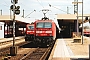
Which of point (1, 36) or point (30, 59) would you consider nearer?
point (30, 59)

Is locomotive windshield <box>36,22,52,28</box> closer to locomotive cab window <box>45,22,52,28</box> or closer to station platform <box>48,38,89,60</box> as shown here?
locomotive cab window <box>45,22,52,28</box>

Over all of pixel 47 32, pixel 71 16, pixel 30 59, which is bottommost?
pixel 30 59

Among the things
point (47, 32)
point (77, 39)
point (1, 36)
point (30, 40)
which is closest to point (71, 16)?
point (30, 40)

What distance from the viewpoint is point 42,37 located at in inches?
922

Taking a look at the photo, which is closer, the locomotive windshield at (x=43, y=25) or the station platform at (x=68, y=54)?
the station platform at (x=68, y=54)

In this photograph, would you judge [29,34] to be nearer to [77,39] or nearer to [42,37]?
[77,39]

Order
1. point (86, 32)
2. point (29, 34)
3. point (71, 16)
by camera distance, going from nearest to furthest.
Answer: point (29, 34) → point (71, 16) → point (86, 32)

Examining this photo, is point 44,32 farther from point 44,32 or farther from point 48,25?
point 48,25

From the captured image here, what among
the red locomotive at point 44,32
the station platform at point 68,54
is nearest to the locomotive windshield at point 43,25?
the red locomotive at point 44,32

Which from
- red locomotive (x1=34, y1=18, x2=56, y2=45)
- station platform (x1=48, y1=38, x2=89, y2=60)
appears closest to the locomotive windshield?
red locomotive (x1=34, y1=18, x2=56, y2=45)

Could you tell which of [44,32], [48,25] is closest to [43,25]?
[48,25]

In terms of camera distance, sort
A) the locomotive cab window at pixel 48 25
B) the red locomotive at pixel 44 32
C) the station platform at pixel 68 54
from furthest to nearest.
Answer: the locomotive cab window at pixel 48 25, the red locomotive at pixel 44 32, the station platform at pixel 68 54

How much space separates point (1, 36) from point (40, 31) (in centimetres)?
2742

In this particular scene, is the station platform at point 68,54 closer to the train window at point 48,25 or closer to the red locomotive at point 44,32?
the red locomotive at point 44,32
